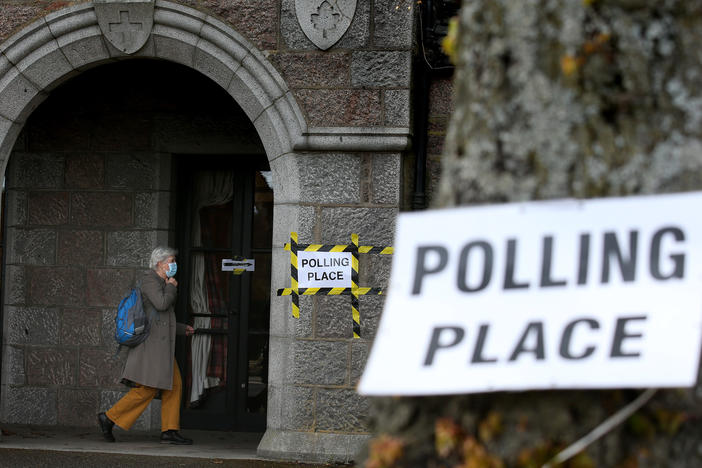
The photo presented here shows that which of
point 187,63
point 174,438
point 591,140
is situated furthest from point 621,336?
point 174,438

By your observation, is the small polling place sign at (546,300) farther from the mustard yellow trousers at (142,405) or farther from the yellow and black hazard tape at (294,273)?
the mustard yellow trousers at (142,405)

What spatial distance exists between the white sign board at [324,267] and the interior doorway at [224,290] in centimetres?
175

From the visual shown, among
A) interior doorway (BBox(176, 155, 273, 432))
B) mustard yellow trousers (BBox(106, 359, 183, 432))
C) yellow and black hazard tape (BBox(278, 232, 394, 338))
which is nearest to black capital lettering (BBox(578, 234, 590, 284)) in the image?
yellow and black hazard tape (BBox(278, 232, 394, 338))

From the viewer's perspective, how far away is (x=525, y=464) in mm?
1903

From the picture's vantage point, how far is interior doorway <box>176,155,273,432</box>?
29.2 ft

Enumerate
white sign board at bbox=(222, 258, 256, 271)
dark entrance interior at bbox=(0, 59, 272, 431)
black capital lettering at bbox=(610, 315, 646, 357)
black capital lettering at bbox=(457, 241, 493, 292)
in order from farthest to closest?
white sign board at bbox=(222, 258, 256, 271) → dark entrance interior at bbox=(0, 59, 272, 431) → black capital lettering at bbox=(457, 241, 493, 292) → black capital lettering at bbox=(610, 315, 646, 357)

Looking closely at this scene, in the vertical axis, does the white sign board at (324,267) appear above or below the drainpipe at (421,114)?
below

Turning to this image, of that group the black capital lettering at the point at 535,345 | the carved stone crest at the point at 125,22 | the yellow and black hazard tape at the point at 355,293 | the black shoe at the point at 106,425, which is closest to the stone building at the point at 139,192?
the carved stone crest at the point at 125,22

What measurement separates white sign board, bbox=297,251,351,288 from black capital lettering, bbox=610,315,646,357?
5.26m

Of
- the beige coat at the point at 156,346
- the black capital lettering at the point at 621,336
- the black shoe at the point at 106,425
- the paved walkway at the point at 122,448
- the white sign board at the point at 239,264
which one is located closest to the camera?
the black capital lettering at the point at 621,336

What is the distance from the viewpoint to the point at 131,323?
7.64 meters

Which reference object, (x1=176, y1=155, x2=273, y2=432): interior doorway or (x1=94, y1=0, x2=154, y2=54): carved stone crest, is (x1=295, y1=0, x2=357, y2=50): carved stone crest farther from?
(x1=176, y1=155, x2=273, y2=432): interior doorway

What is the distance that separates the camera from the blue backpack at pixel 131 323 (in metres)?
7.64

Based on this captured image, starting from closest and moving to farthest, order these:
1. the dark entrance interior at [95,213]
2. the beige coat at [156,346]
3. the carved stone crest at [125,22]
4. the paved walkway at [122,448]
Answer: the paved walkway at [122,448] → the carved stone crest at [125,22] → the beige coat at [156,346] → the dark entrance interior at [95,213]
